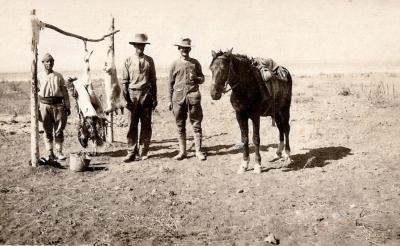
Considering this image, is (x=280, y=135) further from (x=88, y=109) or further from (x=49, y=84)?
(x=49, y=84)

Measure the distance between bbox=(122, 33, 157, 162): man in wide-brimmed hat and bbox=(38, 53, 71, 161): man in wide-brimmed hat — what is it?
1.29 metres

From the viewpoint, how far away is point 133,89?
9.78 meters

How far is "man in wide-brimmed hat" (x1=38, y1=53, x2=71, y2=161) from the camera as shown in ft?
30.8

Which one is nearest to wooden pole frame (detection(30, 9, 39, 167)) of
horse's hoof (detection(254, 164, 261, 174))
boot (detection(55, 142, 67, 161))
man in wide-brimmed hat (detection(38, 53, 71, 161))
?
man in wide-brimmed hat (detection(38, 53, 71, 161))

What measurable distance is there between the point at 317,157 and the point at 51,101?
571 centimetres

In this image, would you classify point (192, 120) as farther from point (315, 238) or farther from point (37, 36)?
point (315, 238)

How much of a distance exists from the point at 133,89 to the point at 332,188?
453cm

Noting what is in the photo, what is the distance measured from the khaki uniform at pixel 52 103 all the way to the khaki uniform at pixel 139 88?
1310mm

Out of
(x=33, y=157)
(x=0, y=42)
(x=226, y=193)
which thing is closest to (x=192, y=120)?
(x=226, y=193)

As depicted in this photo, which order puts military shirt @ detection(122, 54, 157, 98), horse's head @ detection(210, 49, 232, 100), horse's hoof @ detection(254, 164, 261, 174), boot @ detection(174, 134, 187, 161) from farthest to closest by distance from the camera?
boot @ detection(174, 134, 187, 161) → military shirt @ detection(122, 54, 157, 98) → horse's hoof @ detection(254, 164, 261, 174) → horse's head @ detection(210, 49, 232, 100)

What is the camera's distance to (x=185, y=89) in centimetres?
978

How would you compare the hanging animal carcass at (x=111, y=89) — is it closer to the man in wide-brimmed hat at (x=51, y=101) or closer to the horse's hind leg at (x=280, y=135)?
the man in wide-brimmed hat at (x=51, y=101)

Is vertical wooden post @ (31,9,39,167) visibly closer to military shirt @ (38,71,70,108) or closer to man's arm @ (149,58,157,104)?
military shirt @ (38,71,70,108)

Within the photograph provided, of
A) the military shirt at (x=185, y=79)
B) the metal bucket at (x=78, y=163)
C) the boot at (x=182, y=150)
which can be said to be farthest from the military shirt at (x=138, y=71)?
the metal bucket at (x=78, y=163)
